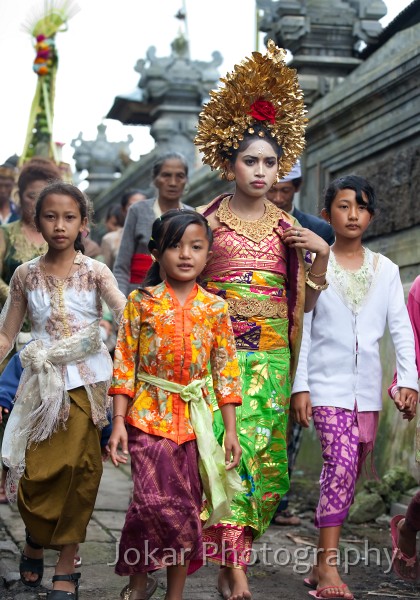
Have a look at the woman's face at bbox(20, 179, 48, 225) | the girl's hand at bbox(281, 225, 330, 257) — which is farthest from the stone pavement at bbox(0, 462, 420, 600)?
the woman's face at bbox(20, 179, 48, 225)

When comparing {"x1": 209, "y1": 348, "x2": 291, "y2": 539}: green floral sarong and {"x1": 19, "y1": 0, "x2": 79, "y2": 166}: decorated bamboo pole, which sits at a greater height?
{"x1": 19, "y1": 0, "x2": 79, "y2": 166}: decorated bamboo pole

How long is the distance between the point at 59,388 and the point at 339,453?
139 centimetres

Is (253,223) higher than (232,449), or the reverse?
(253,223)

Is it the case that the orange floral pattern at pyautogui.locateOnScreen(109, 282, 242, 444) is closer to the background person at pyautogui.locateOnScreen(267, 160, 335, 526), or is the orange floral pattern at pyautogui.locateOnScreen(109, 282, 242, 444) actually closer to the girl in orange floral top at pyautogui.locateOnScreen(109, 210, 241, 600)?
the girl in orange floral top at pyautogui.locateOnScreen(109, 210, 241, 600)

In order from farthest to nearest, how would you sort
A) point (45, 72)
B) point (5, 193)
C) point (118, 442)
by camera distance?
point (45, 72), point (5, 193), point (118, 442)

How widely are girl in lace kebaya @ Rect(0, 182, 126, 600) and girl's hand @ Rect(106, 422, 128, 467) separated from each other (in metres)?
0.56

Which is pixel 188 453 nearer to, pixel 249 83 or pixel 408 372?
pixel 408 372

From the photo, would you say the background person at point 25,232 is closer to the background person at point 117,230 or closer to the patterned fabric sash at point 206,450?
the background person at point 117,230

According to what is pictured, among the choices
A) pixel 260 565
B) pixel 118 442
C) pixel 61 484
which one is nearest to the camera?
pixel 118 442

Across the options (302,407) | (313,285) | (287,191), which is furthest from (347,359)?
(287,191)

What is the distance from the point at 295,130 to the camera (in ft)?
18.0

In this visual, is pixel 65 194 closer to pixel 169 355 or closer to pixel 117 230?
pixel 169 355

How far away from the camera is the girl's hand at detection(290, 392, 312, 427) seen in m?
5.43

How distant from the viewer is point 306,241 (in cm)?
520
